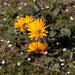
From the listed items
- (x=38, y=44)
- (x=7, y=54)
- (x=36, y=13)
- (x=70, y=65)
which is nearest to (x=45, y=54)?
(x=38, y=44)

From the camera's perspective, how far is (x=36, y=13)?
4273mm

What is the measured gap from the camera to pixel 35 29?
3152 mm

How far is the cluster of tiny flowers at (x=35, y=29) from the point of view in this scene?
10.4 ft

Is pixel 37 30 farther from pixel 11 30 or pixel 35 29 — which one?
pixel 11 30

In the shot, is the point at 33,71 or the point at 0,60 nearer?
the point at 33,71

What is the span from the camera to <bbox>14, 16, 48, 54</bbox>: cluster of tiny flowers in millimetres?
3178

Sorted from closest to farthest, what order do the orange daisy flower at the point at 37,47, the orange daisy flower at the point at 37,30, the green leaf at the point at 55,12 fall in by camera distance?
the orange daisy flower at the point at 37,30
the orange daisy flower at the point at 37,47
the green leaf at the point at 55,12

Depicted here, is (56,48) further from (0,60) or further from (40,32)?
(0,60)

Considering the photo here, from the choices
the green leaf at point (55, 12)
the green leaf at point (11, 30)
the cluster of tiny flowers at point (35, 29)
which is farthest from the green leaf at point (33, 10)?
the cluster of tiny flowers at point (35, 29)

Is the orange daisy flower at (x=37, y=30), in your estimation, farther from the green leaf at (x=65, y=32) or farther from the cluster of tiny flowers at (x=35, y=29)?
the green leaf at (x=65, y=32)

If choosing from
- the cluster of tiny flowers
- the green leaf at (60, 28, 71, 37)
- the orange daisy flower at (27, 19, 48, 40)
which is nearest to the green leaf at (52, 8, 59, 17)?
the green leaf at (60, 28, 71, 37)

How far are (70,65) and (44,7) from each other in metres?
1.87

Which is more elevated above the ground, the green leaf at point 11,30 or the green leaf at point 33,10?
the green leaf at point 33,10

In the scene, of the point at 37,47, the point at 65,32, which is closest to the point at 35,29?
the point at 37,47
